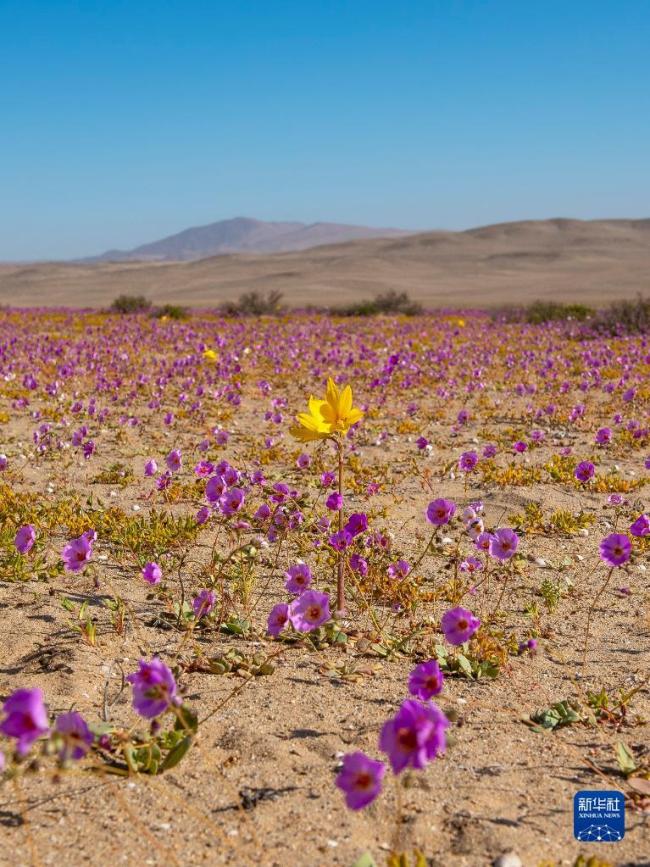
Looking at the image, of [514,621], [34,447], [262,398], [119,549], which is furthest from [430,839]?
[262,398]

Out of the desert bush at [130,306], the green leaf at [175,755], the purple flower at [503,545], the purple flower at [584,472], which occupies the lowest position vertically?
the green leaf at [175,755]

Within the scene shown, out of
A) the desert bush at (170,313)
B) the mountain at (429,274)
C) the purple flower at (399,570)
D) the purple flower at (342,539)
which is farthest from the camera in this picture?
the mountain at (429,274)

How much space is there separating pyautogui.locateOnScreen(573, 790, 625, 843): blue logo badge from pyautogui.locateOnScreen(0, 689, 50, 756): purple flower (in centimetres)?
177

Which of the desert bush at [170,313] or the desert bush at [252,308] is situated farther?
the desert bush at [252,308]

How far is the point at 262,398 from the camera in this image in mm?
11953

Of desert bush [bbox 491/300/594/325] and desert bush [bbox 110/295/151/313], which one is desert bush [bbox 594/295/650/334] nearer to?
desert bush [bbox 491/300/594/325]

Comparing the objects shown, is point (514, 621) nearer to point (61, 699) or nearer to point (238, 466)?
point (61, 699)

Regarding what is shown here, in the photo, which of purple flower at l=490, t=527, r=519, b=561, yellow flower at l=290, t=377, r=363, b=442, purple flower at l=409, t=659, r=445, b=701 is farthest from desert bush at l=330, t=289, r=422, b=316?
purple flower at l=409, t=659, r=445, b=701

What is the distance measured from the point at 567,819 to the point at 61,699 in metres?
2.09

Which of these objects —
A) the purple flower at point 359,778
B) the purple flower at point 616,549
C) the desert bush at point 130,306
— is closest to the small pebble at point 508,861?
the purple flower at point 359,778

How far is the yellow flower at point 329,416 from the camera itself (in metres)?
4.01

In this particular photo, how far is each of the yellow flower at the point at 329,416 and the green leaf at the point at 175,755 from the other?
167 cm

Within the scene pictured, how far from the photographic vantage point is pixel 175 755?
111 inches

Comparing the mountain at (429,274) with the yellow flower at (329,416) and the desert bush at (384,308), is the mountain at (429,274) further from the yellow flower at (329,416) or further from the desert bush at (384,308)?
the yellow flower at (329,416)
